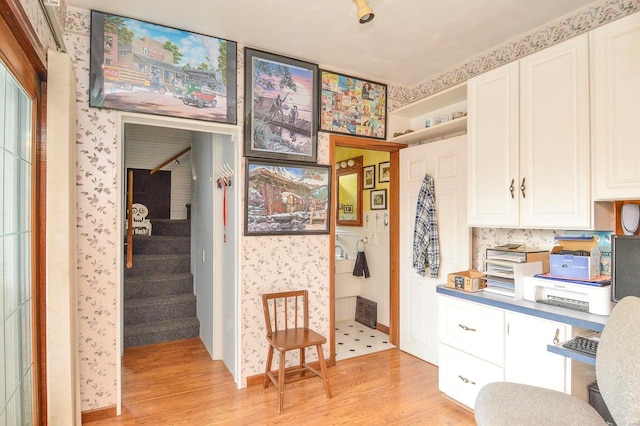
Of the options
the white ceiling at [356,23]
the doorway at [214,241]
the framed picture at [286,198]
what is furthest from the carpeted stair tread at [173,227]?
the white ceiling at [356,23]

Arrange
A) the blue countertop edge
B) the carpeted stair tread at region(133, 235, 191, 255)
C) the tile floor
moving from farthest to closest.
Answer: the carpeted stair tread at region(133, 235, 191, 255), the tile floor, the blue countertop edge

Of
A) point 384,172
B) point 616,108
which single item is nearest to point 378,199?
point 384,172

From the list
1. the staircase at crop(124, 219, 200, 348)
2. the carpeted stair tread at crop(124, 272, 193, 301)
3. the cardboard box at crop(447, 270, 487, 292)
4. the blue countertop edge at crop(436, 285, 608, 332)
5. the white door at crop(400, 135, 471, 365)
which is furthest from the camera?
the carpeted stair tread at crop(124, 272, 193, 301)

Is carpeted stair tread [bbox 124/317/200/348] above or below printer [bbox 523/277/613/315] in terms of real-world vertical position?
below

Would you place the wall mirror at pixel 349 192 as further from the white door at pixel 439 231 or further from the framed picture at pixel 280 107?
the framed picture at pixel 280 107

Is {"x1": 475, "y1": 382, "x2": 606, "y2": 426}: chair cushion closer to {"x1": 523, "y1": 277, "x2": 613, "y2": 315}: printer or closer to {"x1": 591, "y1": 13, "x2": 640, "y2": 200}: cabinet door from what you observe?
{"x1": 523, "y1": 277, "x2": 613, "y2": 315}: printer

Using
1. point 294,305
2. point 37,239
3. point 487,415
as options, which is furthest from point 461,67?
point 37,239

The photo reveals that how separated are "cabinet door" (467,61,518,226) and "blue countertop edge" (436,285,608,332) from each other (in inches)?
20.4

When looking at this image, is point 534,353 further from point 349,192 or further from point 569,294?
point 349,192

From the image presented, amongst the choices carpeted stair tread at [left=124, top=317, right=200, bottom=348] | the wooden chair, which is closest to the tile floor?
the wooden chair

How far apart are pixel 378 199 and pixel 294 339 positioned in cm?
228

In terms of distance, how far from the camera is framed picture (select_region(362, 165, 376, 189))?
446cm

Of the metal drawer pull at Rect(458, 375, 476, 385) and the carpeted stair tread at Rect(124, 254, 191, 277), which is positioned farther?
the carpeted stair tread at Rect(124, 254, 191, 277)

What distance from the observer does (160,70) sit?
8.09ft
